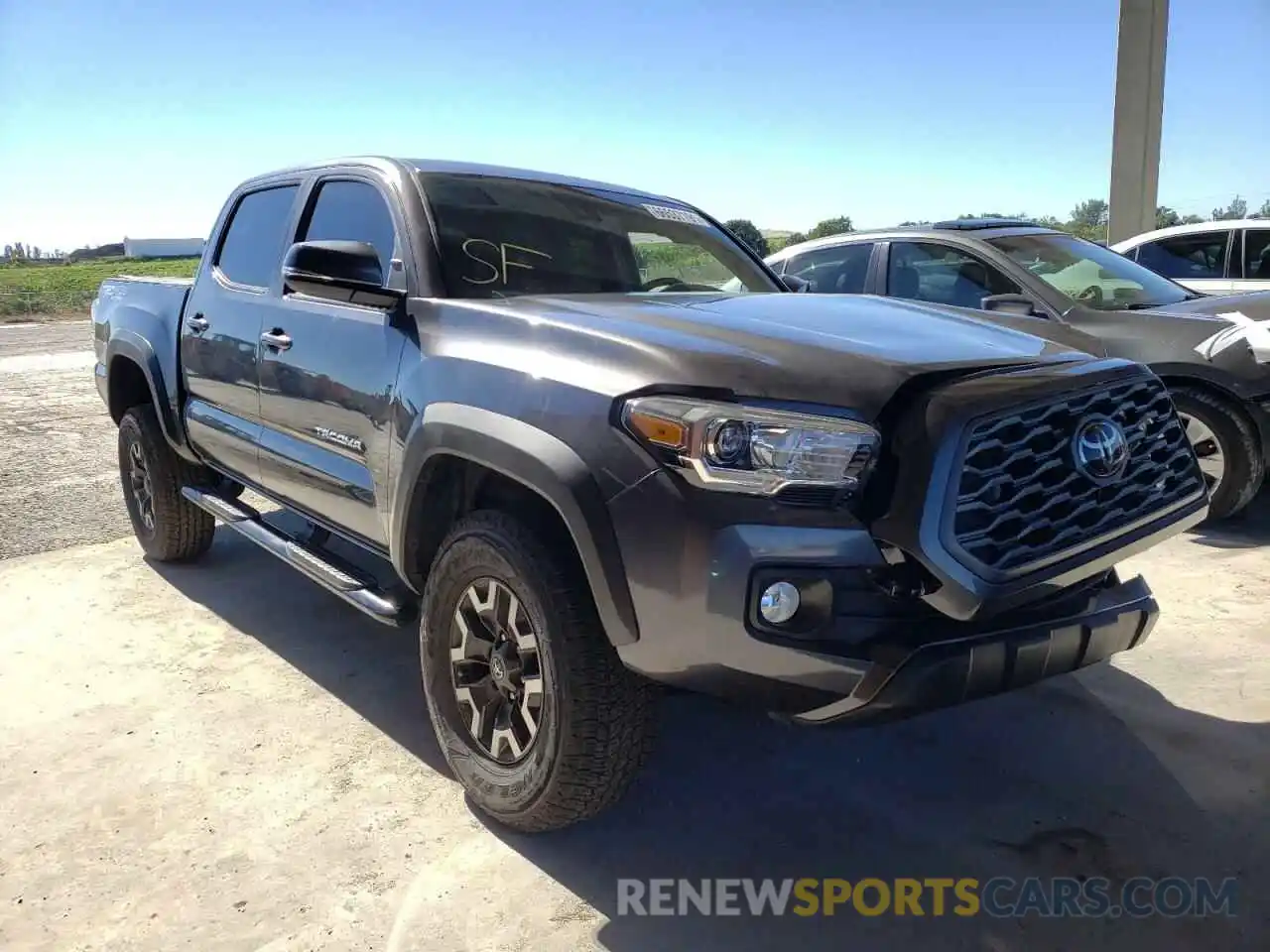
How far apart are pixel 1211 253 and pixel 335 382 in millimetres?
7631

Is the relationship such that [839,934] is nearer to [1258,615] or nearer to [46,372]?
[1258,615]

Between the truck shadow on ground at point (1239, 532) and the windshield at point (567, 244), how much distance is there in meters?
3.05

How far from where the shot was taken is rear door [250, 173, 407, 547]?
3.12 m

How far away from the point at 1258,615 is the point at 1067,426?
252 cm

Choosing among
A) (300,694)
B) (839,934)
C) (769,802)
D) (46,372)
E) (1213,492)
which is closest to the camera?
(839,934)

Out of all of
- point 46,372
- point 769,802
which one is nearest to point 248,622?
point 769,802

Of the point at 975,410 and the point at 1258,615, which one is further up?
the point at 975,410

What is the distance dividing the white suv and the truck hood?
20.2 feet

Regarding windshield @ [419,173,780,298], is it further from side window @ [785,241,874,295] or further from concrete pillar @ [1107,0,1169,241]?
concrete pillar @ [1107,0,1169,241]

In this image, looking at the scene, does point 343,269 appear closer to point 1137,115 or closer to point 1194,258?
point 1194,258

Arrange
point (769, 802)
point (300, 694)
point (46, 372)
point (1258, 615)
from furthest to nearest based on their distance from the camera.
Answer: point (46, 372) < point (1258, 615) < point (300, 694) < point (769, 802)

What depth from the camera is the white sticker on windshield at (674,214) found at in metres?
4.01

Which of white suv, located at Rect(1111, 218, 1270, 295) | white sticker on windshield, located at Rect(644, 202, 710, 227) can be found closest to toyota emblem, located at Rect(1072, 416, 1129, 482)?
white sticker on windshield, located at Rect(644, 202, 710, 227)

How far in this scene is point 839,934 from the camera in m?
2.36
